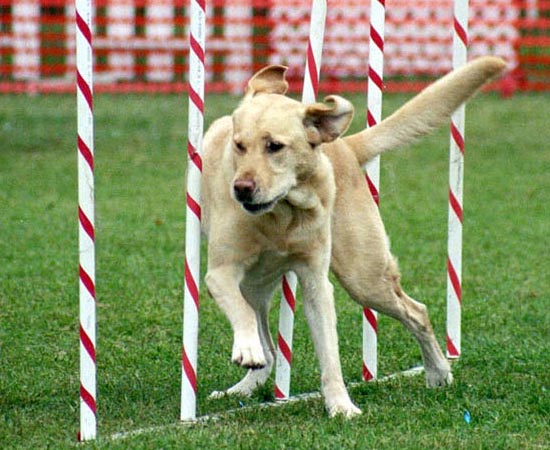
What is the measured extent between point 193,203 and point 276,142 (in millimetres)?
→ 523

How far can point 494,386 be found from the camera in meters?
5.99

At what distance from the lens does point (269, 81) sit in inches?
227

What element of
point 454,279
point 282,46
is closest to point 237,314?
point 454,279

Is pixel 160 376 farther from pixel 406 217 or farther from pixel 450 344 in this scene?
pixel 406 217

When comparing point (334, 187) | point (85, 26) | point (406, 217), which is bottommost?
point (406, 217)

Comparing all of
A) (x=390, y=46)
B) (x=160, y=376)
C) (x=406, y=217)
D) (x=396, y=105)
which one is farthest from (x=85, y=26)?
(x=390, y=46)

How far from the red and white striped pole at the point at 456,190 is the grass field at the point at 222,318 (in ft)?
0.62

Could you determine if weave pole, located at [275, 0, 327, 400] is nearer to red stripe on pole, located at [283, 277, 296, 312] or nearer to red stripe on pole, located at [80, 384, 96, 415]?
red stripe on pole, located at [283, 277, 296, 312]

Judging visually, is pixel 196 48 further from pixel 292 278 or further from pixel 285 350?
A: pixel 285 350

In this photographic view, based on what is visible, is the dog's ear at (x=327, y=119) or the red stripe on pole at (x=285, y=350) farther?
the red stripe on pole at (x=285, y=350)

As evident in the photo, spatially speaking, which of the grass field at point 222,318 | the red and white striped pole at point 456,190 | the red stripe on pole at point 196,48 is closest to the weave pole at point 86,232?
the grass field at point 222,318

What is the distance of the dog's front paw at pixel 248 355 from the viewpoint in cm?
498

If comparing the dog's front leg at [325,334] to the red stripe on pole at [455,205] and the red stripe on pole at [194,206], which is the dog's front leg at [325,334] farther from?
the red stripe on pole at [455,205]

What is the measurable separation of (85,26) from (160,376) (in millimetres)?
2000
